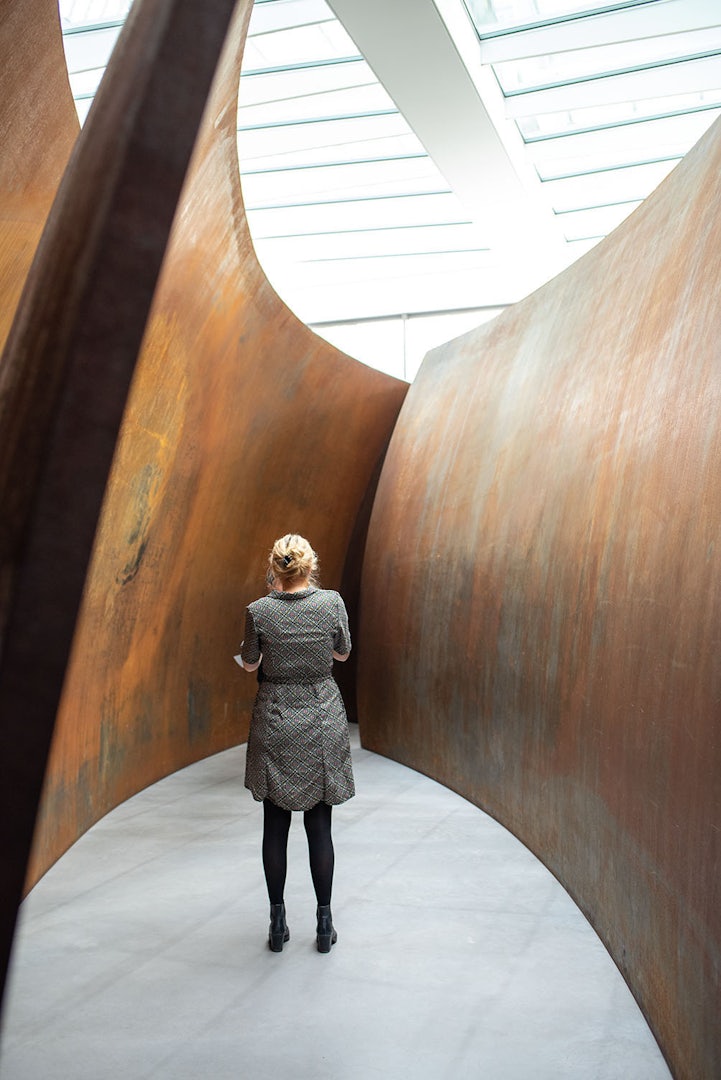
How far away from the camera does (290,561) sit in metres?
4.57

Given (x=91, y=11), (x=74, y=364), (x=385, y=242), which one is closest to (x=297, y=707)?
(x=74, y=364)

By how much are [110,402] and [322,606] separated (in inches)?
141

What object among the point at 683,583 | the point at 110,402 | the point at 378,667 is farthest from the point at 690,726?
the point at 378,667

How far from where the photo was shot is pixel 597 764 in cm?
455

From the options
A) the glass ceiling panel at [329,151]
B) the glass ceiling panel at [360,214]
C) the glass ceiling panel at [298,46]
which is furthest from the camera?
the glass ceiling panel at [360,214]

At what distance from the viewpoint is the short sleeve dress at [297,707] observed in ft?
14.2

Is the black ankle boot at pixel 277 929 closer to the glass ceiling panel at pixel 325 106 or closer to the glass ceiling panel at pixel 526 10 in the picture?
the glass ceiling panel at pixel 526 10

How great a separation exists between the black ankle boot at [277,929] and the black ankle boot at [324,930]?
6.4 inches

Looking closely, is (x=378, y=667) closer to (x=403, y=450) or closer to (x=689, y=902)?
(x=403, y=450)

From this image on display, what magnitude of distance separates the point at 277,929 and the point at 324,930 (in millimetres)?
217

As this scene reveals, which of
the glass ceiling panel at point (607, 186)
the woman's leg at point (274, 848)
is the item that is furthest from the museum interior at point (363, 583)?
the glass ceiling panel at point (607, 186)

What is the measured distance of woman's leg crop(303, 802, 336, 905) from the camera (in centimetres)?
440

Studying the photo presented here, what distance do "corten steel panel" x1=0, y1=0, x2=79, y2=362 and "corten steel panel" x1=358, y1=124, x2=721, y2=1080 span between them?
2.74m

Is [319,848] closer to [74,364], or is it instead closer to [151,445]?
[151,445]
